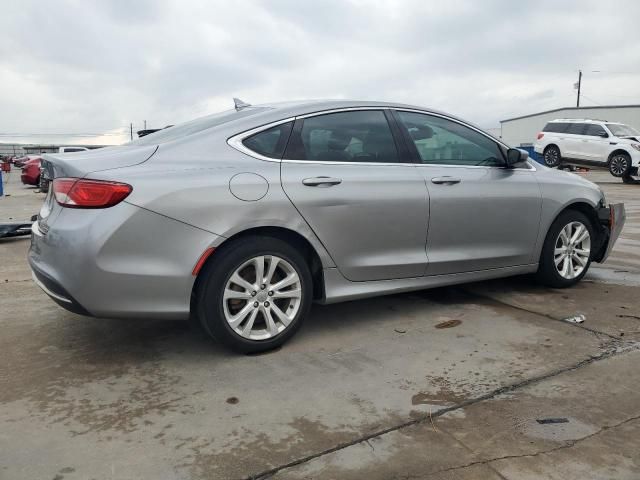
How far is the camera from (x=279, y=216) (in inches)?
130

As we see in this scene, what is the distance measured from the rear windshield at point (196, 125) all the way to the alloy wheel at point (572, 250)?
2.80m

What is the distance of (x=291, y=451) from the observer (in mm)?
2354

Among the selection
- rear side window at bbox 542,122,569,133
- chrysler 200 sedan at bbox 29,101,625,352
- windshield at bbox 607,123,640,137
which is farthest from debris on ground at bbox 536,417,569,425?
rear side window at bbox 542,122,569,133

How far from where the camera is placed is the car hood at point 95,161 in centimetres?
307

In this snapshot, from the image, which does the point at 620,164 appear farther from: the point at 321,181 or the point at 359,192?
the point at 321,181

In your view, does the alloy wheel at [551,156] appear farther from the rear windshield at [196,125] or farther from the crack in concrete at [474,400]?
the rear windshield at [196,125]

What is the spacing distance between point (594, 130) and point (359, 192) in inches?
743

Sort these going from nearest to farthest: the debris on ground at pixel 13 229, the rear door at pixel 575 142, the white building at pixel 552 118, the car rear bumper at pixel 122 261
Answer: the car rear bumper at pixel 122 261 < the debris on ground at pixel 13 229 < the rear door at pixel 575 142 < the white building at pixel 552 118

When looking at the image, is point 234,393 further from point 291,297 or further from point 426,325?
point 426,325

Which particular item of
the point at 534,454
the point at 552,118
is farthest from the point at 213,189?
the point at 552,118

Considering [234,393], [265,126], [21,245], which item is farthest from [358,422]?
[21,245]

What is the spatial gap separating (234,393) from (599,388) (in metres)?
1.91

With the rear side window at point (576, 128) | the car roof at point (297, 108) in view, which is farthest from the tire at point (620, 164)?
the car roof at point (297, 108)

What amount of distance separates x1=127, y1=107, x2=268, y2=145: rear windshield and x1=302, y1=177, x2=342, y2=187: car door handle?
0.62 meters
